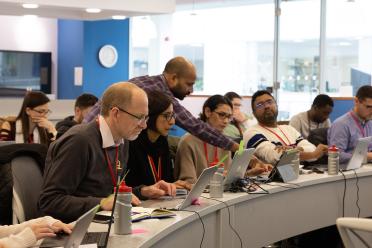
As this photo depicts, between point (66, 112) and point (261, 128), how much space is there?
454 cm

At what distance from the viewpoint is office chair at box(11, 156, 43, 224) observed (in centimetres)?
306

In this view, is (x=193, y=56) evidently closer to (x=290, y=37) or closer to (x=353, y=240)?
(x=290, y=37)

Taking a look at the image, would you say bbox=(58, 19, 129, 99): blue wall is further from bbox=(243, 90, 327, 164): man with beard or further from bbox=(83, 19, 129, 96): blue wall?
bbox=(243, 90, 327, 164): man with beard

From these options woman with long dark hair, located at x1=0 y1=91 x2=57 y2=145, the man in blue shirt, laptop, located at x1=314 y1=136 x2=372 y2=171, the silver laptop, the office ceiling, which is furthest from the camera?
the office ceiling

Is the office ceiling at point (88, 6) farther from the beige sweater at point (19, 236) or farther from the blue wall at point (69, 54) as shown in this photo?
the beige sweater at point (19, 236)

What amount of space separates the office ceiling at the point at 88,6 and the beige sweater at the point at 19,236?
5.11 meters

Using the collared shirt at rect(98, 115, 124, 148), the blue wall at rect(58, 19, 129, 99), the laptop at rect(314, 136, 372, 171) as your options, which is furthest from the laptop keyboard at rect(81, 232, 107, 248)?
the blue wall at rect(58, 19, 129, 99)

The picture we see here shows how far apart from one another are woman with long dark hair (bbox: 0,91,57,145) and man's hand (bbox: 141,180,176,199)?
250cm

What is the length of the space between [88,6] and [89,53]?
2685 mm

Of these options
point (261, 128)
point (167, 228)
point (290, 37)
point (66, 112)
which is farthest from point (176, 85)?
point (290, 37)

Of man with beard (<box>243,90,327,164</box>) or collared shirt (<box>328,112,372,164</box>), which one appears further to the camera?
collared shirt (<box>328,112,372,164</box>)

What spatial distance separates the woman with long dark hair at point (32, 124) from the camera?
221 inches

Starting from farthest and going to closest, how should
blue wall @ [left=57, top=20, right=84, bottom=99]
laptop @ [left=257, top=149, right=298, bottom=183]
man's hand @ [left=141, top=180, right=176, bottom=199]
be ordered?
blue wall @ [left=57, top=20, right=84, bottom=99], laptop @ [left=257, top=149, right=298, bottom=183], man's hand @ [left=141, top=180, right=176, bottom=199]

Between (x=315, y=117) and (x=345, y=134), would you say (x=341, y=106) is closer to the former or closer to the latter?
(x=315, y=117)
